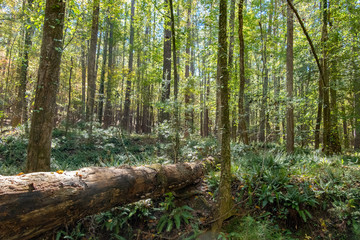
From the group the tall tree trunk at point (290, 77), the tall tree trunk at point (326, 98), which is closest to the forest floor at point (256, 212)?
the tall tree trunk at point (290, 77)

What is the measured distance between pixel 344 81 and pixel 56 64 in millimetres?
12210

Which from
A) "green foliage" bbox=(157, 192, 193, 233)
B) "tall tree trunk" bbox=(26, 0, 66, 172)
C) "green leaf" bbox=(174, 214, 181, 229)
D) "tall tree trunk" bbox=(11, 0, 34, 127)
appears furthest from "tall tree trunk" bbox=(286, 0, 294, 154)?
"tall tree trunk" bbox=(11, 0, 34, 127)

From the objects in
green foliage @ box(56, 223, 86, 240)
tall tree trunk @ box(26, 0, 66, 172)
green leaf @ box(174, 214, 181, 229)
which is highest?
tall tree trunk @ box(26, 0, 66, 172)

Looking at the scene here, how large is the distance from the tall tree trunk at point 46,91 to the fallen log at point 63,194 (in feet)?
7.05

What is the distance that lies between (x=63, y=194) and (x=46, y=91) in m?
3.00

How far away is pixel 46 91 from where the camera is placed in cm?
460

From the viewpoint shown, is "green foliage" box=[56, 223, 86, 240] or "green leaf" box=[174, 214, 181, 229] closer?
"green foliage" box=[56, 223, 86, 240]

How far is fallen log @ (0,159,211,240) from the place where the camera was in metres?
2.28

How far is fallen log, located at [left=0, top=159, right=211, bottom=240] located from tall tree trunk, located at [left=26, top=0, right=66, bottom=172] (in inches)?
84.5

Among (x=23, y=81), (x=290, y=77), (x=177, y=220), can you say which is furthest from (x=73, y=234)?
(x=23, y=81)

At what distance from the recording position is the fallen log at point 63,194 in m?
2.28

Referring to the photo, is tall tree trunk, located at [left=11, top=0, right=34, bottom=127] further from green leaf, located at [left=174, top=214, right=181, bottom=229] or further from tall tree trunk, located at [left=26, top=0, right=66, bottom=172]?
green leaf, located at [left=174, top=214, right=181, bottom=229]

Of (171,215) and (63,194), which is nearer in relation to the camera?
(63,194)

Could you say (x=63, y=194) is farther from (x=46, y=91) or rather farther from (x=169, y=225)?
(x=46, y=91)
